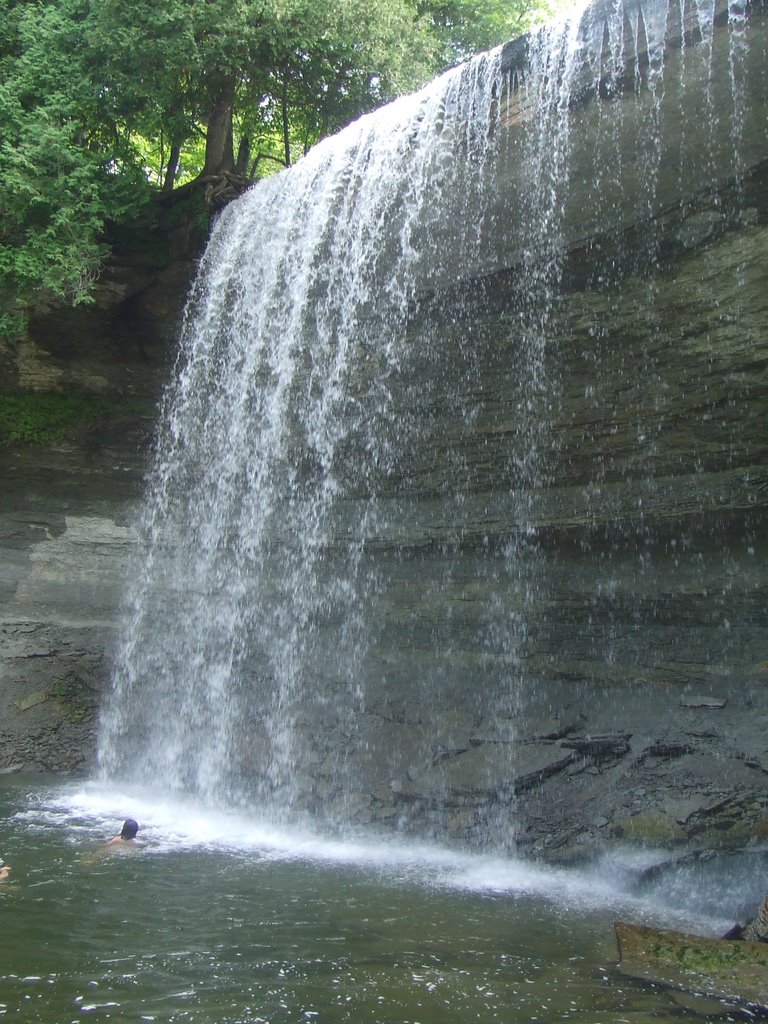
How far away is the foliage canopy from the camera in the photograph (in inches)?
450

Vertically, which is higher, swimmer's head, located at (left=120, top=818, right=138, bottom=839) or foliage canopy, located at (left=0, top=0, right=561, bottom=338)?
foliage canopy, located at (left=0, top=0, right=561, bottom=338)

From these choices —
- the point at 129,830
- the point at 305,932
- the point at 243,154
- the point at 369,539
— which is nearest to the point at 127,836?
the point at 129,830

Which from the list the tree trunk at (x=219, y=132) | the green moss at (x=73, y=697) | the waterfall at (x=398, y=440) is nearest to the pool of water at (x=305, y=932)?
the waterfall at (x=398, y=440)

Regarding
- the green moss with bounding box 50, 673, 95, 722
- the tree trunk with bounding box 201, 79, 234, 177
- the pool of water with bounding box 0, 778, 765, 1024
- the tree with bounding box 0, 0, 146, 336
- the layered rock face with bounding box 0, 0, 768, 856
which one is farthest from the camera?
the tree trunk with bounding box 201, 79, 234, 177

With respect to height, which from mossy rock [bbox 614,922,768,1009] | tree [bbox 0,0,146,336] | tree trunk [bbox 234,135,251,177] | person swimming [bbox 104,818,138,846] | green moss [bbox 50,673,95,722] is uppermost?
tree trunk [bbox 234,135,251,177]

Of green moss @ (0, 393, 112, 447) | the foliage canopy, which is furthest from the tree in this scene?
green moss @ (0, 393, 112, 447)

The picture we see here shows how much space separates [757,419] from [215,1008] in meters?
6.38

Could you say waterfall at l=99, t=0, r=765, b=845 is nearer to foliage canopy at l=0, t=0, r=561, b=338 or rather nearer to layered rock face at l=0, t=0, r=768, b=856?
layered rock face at l=0, t=0, r=768, b=856

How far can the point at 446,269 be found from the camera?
9.77 m

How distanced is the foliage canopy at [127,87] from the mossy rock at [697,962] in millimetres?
9507

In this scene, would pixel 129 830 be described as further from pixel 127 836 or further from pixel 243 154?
pixel 243 154

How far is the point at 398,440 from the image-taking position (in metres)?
10.2

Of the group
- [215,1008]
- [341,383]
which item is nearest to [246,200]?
[341,383]

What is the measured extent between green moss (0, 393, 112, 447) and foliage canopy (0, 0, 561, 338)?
3.87ft
